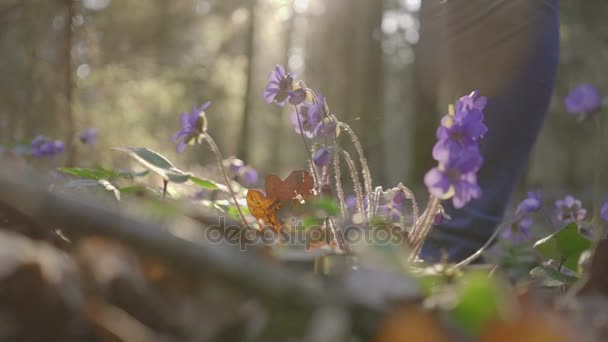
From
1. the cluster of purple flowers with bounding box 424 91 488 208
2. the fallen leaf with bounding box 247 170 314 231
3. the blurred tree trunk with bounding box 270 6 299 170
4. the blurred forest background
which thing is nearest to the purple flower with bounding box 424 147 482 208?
the cluster of purple flowers with bounding box 424 91 488 208

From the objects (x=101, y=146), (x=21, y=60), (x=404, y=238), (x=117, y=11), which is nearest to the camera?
(x=404, y=238)

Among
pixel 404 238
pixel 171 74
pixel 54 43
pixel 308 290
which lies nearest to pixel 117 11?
pixel 171 74

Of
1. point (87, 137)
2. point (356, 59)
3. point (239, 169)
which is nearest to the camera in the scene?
point (239, 169)

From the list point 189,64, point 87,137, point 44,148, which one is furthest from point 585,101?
point 189,64

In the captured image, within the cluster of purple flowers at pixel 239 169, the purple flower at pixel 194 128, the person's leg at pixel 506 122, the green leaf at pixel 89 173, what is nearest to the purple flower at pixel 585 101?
the person's leg at pixel 506 122

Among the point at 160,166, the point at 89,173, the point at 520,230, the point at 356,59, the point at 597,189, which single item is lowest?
the point at 356,59

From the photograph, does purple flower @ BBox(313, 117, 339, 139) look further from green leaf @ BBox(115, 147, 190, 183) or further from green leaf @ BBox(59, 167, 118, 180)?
green leaf @ BBox(59, 167, 118, 180)

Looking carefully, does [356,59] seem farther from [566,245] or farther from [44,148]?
[566,245]

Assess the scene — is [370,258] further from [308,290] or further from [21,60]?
[21,60]
